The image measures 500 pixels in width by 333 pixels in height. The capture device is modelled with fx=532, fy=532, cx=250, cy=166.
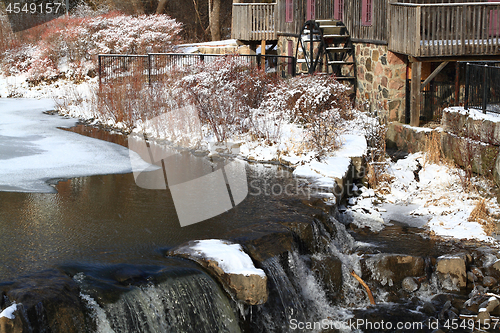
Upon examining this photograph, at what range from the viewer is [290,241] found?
23.2 feet

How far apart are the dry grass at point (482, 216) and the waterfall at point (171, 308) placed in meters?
4.84

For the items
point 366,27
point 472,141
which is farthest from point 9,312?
point 366,27

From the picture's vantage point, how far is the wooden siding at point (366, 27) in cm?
1448

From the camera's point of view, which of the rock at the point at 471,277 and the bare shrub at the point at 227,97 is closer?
the rock at the point at 471,277

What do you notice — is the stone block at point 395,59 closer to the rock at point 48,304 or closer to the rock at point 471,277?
the rock at point 471,277

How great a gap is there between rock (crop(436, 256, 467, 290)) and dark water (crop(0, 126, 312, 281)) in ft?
7.88

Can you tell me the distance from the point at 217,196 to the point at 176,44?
62.4 feet

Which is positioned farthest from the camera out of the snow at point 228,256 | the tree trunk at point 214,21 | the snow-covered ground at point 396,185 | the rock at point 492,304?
the tree trunk at point 214,21

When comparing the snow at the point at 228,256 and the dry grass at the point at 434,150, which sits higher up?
the dry grass at the point at 434,150

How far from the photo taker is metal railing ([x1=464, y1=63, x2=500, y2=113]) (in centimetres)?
1013

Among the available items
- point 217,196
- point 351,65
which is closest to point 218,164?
point 217,196

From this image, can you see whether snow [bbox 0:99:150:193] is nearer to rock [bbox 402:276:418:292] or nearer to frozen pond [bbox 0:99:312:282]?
frozen pond [bbox 0:99:312:282]

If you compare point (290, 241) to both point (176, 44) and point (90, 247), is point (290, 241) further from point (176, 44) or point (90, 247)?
point (176, 44)

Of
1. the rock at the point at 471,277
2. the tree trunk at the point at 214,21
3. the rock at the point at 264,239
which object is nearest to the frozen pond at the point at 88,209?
the rock at the point at 264,239
